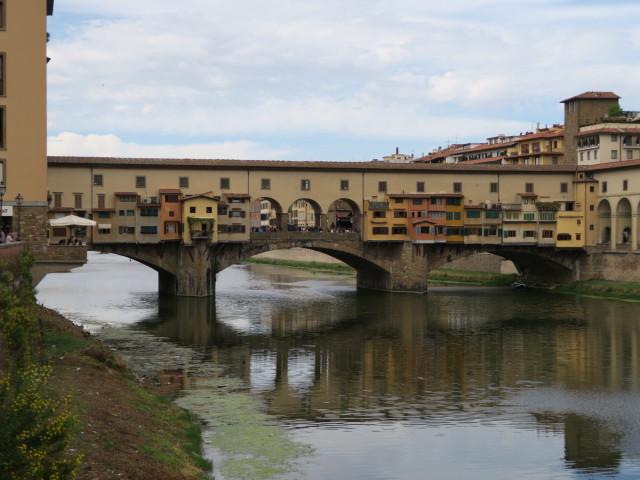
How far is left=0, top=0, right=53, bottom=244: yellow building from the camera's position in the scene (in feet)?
96.8

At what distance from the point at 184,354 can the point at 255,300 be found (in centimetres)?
2272

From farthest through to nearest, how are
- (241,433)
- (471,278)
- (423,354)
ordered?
(471,278) → (423,354) → (241,433)

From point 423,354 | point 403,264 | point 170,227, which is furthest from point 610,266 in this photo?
point 423,354

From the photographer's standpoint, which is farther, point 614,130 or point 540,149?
point 540,149

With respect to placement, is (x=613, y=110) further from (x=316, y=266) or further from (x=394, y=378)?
(x=394, y=378)

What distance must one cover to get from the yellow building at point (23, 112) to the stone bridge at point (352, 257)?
25.4 m

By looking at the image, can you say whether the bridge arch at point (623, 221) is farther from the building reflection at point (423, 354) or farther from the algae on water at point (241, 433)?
the algae on water at point (241, 433)

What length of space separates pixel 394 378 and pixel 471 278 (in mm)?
45122

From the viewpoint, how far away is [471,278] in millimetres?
73312

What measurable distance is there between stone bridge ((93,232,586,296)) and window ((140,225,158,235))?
1129 millimetres

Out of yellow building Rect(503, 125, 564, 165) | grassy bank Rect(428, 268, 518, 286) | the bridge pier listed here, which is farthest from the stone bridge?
yellow building Rect(503, 125, 564, 165)

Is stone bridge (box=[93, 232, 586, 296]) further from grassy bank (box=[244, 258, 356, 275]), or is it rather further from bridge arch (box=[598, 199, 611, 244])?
grassy bank (box=[244, 258, 356, 275])

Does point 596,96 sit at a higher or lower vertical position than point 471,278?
higher

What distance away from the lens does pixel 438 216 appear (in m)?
62.7
